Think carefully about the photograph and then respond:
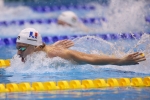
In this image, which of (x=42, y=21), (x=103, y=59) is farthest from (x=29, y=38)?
(x=42, y=21)

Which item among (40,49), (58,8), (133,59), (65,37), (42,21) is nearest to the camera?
(133,59)

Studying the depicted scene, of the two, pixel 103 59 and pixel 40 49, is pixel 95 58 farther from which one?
pixel 40 49

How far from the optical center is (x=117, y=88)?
605 centimetres

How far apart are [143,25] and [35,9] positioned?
4133 millimetres

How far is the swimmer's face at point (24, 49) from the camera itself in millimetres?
6676

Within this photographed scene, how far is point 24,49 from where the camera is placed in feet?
22.1

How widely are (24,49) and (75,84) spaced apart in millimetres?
997

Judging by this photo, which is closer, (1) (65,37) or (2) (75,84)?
(2) (75,84)

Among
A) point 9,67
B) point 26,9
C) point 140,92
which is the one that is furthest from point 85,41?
point 26,9

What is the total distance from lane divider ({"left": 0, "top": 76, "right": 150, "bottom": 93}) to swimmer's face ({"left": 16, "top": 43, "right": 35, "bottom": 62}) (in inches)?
24.1

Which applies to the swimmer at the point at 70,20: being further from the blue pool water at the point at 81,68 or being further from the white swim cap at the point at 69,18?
the blue pool water at the point at 81,68

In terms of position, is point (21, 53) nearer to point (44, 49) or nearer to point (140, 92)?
point (44, 49)

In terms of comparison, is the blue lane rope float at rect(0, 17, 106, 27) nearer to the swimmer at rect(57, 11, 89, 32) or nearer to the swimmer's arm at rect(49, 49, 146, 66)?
the swimmer at rect(57, 11, 89, 32)

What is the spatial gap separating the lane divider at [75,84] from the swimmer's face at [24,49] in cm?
61
